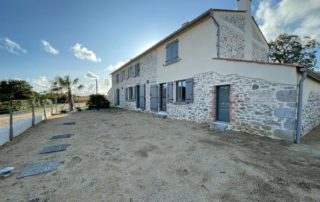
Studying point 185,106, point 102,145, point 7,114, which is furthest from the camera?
point 185,106

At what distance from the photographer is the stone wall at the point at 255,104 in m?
4.79

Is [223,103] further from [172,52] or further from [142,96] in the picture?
[142,96]

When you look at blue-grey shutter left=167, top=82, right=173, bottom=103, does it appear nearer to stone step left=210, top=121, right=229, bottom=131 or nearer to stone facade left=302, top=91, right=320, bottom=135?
stone step left=210, top=121, right=229, bottom=131

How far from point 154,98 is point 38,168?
27.9 feet

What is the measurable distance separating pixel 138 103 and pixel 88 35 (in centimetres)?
683

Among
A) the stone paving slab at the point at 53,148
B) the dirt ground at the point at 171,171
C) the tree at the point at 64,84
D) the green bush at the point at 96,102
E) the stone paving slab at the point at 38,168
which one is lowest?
the stone paving slab at the point at 53,148

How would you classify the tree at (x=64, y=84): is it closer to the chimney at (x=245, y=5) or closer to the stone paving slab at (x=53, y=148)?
the stone paving slab at (x=53, y=148)

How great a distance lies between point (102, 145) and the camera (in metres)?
4.59

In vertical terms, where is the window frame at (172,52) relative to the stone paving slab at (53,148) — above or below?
above

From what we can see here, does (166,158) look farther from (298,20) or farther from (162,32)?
(298,20)

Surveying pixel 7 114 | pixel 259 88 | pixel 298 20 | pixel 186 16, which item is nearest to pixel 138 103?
pixel 186 16

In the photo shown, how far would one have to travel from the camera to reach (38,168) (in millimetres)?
3119

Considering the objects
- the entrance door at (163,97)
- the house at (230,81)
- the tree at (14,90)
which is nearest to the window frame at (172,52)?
the house at (230,81)

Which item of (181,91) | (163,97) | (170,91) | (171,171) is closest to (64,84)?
(163,97)
